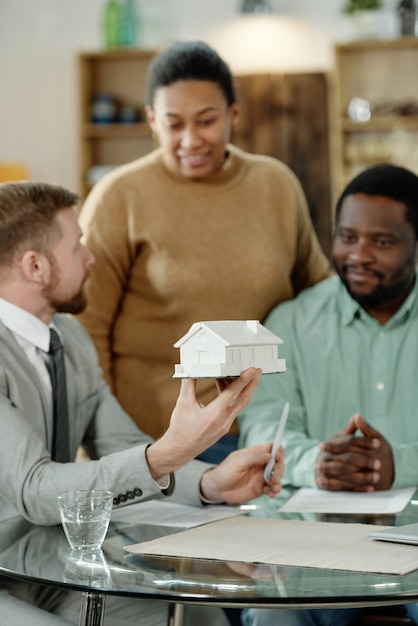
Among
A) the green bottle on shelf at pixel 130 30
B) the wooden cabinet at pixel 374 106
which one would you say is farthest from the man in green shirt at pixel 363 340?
the green bottle on shelf at pixel 130 30

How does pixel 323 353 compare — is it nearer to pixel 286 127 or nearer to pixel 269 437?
pixel 269 437

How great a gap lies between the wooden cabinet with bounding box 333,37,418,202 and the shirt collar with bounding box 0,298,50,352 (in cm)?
326

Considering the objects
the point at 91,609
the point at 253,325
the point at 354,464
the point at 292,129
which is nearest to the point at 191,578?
the point at 91,609

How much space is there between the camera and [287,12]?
5203 mm

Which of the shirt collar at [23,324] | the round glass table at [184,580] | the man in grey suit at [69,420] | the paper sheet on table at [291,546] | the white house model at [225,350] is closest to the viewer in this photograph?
the round glass table at [184,580]

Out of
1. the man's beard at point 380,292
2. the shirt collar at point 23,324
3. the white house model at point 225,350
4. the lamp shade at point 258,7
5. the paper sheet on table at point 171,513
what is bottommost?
the paper sheet on table at point 171,513

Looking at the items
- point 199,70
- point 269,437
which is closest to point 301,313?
point 269,437

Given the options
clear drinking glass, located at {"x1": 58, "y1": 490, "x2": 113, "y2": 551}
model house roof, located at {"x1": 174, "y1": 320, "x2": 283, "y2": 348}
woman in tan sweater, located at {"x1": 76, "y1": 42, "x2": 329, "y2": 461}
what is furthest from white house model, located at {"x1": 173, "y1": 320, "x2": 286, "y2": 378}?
woman in tan sweater, located at {"x1": 76, "y1": 42, "x2": 329, "y2": 461}

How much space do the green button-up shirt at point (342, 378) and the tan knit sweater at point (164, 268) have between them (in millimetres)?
176

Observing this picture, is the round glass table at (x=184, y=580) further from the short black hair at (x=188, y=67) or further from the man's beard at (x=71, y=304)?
the short black hair at (x=188, y=67)

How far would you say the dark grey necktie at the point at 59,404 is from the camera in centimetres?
185

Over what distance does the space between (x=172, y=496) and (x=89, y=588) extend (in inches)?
22.2

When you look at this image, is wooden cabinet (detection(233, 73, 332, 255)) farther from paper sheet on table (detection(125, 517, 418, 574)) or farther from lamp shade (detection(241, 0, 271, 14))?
paper sheet on table (detection(125, 517, 418, 574))

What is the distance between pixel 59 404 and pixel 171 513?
308 millimetres
